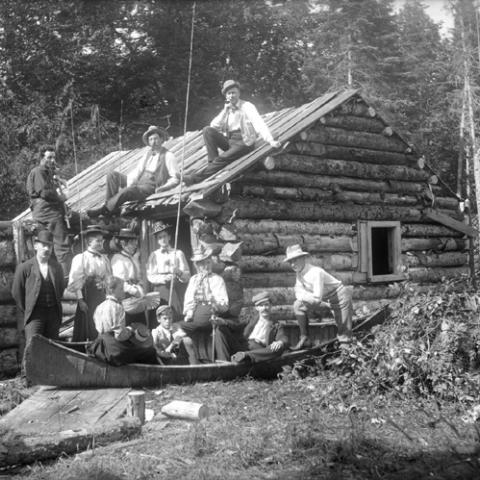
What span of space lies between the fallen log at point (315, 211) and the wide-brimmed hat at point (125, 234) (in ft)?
5.66

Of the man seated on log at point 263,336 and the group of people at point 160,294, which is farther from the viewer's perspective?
the man seated on log at point 263,336

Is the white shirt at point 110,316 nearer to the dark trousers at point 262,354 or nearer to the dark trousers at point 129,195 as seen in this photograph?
the dark trousers at point 262,354

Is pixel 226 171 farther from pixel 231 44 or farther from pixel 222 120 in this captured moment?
pixel 231 44

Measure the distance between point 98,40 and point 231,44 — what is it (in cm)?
565

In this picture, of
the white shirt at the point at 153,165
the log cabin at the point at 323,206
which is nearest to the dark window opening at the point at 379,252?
the log cabin at the point at 323,206

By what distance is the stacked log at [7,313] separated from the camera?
33.6 feet

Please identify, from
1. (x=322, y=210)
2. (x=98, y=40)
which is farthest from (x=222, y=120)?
(x=98, y=40)

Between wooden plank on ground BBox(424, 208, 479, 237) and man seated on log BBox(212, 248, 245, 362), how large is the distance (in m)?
5.47

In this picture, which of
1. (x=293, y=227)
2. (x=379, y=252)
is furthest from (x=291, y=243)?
(x=379, y=252)

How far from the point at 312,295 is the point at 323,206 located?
3.38 meters

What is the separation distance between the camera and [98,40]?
89.6 feet

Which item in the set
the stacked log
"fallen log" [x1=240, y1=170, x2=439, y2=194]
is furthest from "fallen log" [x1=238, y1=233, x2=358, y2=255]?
the stacked log

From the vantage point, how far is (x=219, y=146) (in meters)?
11.9

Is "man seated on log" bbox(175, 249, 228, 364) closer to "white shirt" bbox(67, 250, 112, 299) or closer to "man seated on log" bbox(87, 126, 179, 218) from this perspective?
"white shirt" bbox(67, 250, 112, 299)
